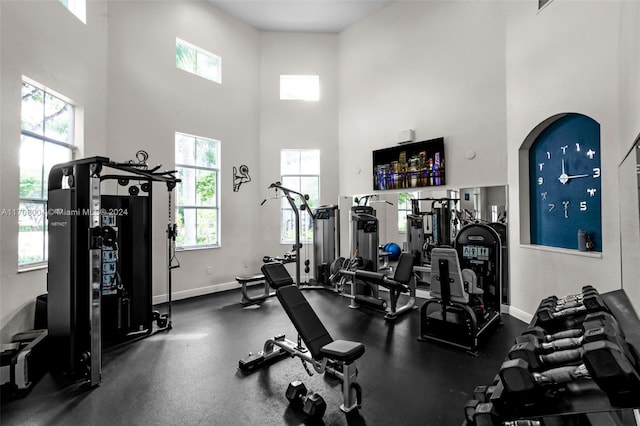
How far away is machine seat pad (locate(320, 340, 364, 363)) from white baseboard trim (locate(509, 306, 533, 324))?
121 inches

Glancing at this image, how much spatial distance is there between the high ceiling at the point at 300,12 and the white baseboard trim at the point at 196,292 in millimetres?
5569

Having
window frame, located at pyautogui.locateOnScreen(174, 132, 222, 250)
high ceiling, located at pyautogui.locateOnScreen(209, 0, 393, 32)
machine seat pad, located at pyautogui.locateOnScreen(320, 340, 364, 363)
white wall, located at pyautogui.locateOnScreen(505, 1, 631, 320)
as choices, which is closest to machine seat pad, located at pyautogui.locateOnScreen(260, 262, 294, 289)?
machine seat pad, located at pyautogui.locateOnScreen(320, 340, 364, 363)

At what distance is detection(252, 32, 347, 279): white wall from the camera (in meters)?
6.82

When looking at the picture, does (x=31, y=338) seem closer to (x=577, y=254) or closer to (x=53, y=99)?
(x=53, y=99)

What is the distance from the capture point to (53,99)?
3752mm

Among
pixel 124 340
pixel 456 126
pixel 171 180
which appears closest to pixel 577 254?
pixel 456 126

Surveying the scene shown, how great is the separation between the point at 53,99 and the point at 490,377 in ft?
18.6

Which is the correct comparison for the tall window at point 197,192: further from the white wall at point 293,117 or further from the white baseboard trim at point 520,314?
the white baseboard trim at point 520,314

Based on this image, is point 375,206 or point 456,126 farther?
point 375,206

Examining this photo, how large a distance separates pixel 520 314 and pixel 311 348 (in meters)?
3.34

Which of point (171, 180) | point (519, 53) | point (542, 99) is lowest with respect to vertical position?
point (171, 180)

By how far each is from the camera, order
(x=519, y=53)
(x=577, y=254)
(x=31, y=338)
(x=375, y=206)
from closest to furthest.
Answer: (x=31, y=338) → (x=577, y=254) → (x=519, y=53) → (x=375, y=206)

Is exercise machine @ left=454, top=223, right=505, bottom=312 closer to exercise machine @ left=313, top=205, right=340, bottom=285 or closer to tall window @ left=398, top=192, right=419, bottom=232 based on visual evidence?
tall window @ left=398, top=192, right=419, bottom=232

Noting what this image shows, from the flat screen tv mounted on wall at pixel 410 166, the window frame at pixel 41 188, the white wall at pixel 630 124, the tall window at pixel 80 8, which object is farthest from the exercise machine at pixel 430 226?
the tall window at pixel 80 8
